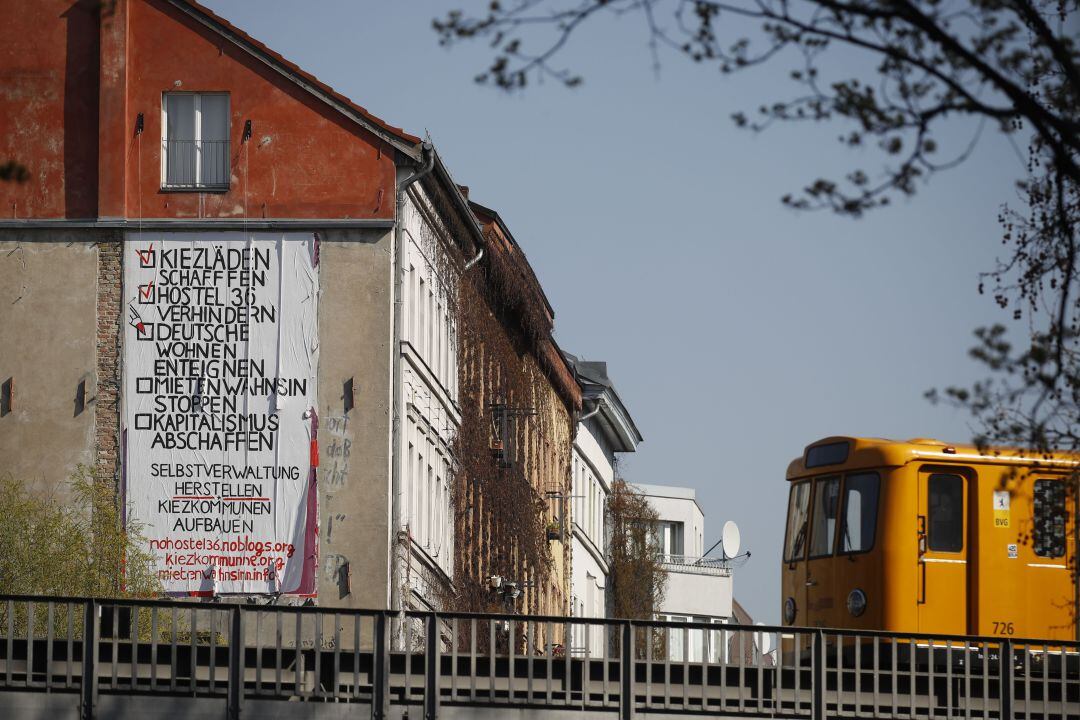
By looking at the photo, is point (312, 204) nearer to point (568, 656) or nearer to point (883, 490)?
point (883, 490)

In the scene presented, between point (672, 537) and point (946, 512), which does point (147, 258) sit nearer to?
point (946, 512)

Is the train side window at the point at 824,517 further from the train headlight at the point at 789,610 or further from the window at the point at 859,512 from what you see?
the train headlight at the point at 789,610

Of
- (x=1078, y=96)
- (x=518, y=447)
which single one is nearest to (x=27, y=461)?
(x=518, y=447)

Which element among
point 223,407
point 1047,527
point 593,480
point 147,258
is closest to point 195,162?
point 147,258

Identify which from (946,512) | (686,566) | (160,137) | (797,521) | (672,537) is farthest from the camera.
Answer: (672,537)

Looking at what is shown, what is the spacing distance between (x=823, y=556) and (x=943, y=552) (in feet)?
5.03

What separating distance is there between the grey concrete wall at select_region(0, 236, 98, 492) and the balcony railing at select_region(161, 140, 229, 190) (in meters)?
1.75

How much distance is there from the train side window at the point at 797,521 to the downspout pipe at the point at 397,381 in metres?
10.4

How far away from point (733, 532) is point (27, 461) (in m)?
42.2

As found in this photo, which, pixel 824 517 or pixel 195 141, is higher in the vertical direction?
pixel 195 141

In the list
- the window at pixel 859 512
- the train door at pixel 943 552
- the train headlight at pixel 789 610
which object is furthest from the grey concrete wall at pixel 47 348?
the train door at pixel 943 552

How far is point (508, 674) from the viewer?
2045 cm

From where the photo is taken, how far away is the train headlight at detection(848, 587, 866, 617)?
2522 centimetres

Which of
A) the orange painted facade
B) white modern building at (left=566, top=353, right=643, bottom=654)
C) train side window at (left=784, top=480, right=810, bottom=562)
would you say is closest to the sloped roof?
the orange painted facade
